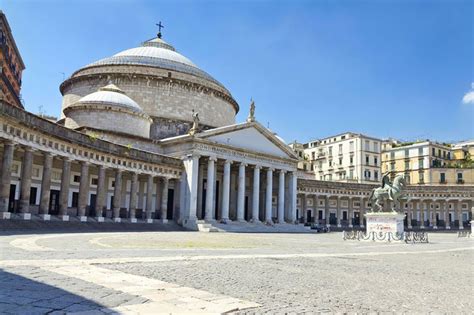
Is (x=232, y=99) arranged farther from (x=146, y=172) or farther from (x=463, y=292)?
(x=463, y=292)

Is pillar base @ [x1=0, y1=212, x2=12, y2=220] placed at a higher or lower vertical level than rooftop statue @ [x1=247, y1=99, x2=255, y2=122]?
lower

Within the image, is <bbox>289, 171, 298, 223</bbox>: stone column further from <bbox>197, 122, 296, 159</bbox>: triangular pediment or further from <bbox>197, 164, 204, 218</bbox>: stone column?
<bbox>197, 164, 204, 218</bbox>: stone column

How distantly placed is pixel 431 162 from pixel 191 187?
61.2m

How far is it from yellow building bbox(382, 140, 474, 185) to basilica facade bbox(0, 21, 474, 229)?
2567cm

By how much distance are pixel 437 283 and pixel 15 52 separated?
66509mm

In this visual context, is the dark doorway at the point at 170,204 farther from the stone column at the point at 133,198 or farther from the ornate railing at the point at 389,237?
the ornate railing at the point at 389,237

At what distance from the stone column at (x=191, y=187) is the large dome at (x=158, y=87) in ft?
37.2

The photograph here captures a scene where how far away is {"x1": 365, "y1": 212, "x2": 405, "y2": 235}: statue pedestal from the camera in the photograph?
32.7 meters

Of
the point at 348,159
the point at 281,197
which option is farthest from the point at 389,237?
the point at 348,159

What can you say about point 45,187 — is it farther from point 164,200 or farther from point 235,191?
point 235,191

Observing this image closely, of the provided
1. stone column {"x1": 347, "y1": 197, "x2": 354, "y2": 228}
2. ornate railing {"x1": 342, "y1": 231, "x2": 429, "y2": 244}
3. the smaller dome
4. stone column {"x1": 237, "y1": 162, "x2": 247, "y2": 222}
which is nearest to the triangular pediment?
stone column {"x1": 237, "y1": 162, "x2": 247, "y2": 222}

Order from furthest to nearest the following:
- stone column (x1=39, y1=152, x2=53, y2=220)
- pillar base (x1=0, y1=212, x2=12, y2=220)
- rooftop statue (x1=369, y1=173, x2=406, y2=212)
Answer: rooftop statue (x1=369, y1=173, x2=406, y2=212) → stone column (x1=39, y1=152, x2=53, y2=220) → pillar base (x1=0, y1=212, x2=12, y2=220)

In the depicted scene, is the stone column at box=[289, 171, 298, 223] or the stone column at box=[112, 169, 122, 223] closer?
the stone column at box=[112, 169, 122, 223]

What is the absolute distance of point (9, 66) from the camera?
5869cm
